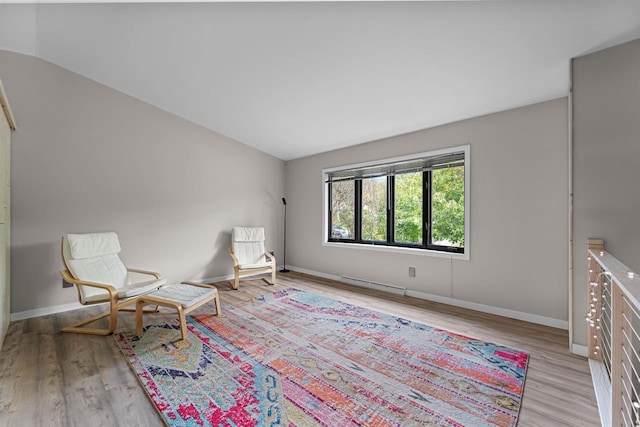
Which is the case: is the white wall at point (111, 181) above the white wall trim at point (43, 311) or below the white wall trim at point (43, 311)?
above

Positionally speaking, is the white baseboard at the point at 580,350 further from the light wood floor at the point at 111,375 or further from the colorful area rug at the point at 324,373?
the colorful area rug at the point at 324,373

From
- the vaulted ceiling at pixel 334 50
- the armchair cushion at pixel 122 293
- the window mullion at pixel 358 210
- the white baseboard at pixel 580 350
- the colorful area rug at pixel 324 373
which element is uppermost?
the vaulted ceiling at pixel 334 50

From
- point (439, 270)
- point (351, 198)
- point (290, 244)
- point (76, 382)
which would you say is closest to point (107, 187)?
point (76, 382)

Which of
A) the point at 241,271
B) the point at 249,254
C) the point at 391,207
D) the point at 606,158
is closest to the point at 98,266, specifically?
the point at 241,271

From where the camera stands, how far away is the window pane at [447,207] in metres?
3.54

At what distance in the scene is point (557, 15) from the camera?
6.10 ft

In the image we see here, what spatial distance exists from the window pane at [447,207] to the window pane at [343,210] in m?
1.46

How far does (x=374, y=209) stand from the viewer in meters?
4.56

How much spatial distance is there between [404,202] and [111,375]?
3.75 meters

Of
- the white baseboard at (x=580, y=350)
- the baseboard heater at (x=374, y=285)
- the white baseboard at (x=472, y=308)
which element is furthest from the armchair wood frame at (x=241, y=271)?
the white baseboard at (x=580, y=350)

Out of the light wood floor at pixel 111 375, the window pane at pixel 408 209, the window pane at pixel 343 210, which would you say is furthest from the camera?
the window pane at pixel 343 210

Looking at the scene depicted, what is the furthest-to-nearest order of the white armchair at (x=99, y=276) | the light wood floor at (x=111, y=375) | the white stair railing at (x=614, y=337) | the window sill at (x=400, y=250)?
1. the window sill at (x=400, y=250)
2. the white armchair at (x=99, y=276)
3. the light wood floor at (x=111, y=375)
4. the white stair railing at (x=614, y=337)

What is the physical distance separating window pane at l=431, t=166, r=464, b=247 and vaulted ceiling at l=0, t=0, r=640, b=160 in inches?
27.7

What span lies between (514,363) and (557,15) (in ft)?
8.24
